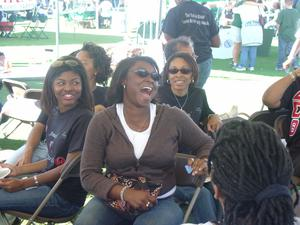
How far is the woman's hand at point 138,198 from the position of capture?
258cm

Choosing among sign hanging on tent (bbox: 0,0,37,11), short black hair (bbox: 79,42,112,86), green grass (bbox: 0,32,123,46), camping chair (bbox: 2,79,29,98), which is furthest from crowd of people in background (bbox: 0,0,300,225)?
sign hanging on tent (bbox: 0,0,37,11)

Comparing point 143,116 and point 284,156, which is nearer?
point 284,156

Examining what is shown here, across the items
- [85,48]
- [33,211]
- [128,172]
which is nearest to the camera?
[128,172]

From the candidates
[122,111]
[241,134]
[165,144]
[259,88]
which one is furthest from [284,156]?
[259,88]

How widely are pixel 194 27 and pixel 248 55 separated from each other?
6246 millimetres

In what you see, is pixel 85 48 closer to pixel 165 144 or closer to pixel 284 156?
pixel 165 144

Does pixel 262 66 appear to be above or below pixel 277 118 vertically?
below

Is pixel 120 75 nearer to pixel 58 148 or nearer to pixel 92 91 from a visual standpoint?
pixel 58 148

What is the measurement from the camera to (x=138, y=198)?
258 cm

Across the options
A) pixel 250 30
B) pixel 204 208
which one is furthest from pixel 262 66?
pixel 204 208

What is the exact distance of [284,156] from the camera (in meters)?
1.51

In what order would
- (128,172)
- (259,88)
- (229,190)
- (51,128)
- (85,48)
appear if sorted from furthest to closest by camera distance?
(259,88), (85,48), (51,128), (128,172), (229,190)

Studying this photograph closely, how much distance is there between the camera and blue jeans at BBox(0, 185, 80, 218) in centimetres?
296

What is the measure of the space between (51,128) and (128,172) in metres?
0.86
